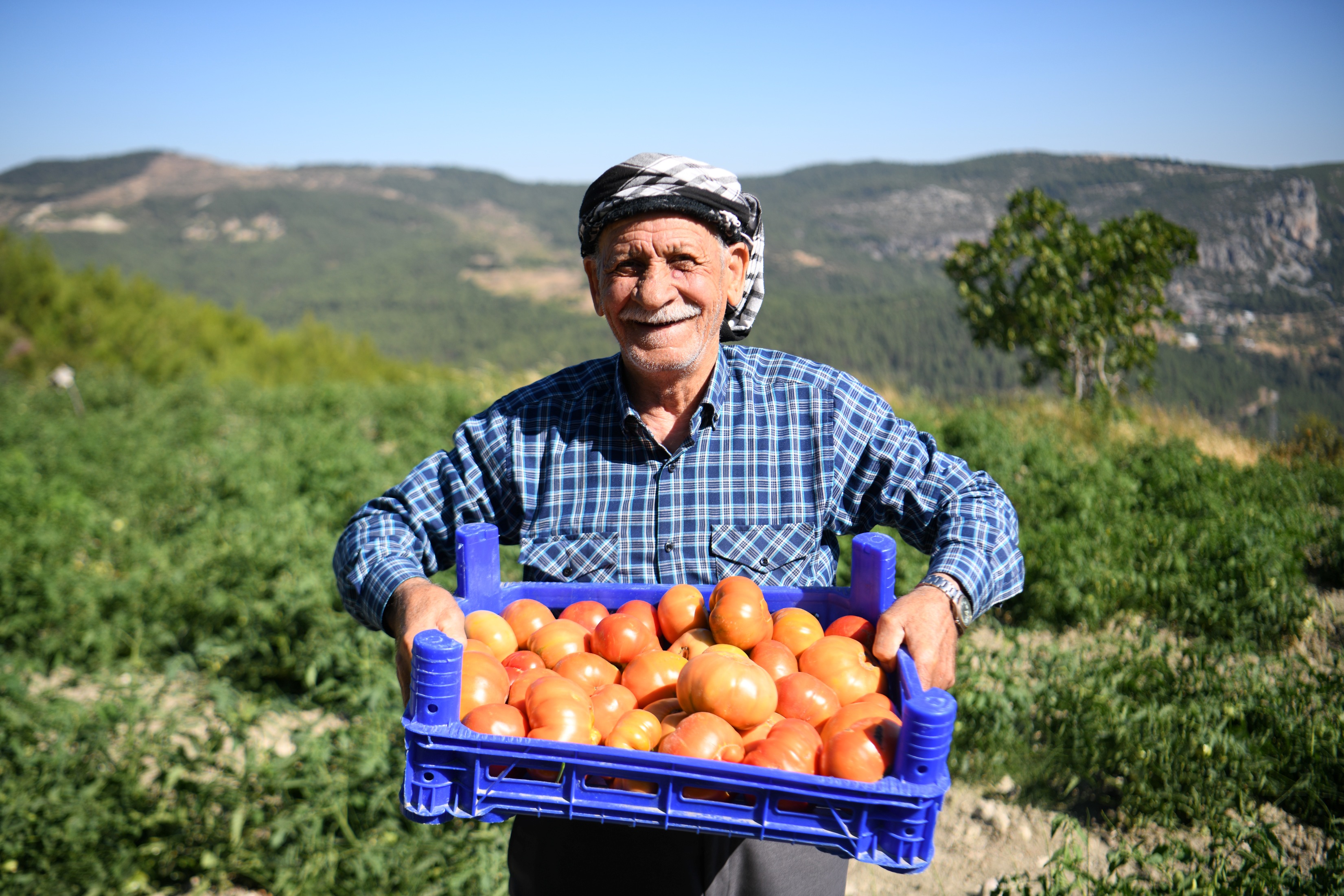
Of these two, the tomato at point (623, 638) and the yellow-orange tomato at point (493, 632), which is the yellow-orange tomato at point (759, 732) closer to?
the tomato at point (623, 638)

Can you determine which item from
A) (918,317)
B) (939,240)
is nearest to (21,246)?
(918,317)

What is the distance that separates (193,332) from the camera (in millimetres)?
31969

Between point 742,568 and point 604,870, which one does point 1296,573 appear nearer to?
point 742,568

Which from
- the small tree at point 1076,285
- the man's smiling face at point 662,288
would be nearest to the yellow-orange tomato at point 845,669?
the man's smiling face at point 662,288

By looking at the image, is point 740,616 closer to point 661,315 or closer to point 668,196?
point 661,315

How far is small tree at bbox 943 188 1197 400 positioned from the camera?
12203 millimetres

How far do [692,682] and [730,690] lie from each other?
8 centimetres

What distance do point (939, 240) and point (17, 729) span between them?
65722 millimetres

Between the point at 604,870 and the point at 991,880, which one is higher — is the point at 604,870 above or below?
above

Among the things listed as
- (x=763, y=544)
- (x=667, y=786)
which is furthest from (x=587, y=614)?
(x=667, y=786)

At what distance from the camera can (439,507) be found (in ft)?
6.79

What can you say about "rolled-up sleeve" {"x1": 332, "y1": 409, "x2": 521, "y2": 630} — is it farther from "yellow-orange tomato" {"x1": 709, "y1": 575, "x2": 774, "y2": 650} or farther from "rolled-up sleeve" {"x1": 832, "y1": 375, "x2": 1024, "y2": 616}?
"rolled-up sleeve" {"x1": 832, "y1": 375, "x2": 1024, "y2": 616}

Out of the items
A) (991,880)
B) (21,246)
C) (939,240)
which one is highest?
(939,240)

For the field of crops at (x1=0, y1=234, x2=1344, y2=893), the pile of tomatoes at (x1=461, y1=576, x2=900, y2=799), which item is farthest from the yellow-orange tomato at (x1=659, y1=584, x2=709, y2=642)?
the field of crops at (x1=0, y1=234, x2=1344, y2=893)
